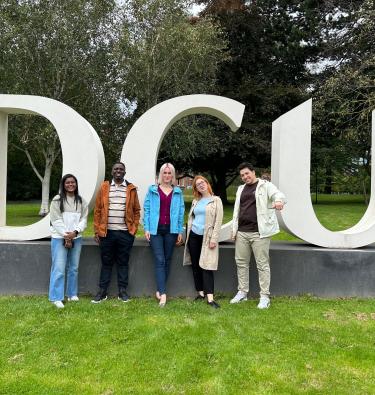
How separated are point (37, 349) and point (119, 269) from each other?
164 centimetres

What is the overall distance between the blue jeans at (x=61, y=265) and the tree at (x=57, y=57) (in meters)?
10.4

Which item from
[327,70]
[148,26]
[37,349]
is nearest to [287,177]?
[37,349]

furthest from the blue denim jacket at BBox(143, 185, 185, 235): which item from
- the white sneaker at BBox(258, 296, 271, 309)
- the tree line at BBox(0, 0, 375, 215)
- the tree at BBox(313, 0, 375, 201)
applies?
the tree line at BBox(0, 0, 375, 215)

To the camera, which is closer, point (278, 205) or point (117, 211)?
point (278, 205)

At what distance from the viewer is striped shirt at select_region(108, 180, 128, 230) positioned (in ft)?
17.1

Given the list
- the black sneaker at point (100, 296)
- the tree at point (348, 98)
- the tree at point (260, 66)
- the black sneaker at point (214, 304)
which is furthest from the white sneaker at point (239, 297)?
the tree at point (260, 66)

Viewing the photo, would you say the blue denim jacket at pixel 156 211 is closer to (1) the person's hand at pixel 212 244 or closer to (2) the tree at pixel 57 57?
(1) the person's hand at pixel 212 244

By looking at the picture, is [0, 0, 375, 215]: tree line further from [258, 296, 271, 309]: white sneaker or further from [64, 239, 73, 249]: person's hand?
[64, 239, 73, 249]: person's hand

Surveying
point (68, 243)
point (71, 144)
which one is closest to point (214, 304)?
point (68, 243)

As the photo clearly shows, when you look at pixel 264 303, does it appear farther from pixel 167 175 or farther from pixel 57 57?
pixel 57 57

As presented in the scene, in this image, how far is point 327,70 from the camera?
784 inches

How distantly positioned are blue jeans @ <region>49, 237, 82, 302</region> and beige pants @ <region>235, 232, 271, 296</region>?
1937 mm

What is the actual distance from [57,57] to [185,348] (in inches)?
562

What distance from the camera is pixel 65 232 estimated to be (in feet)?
16.7
